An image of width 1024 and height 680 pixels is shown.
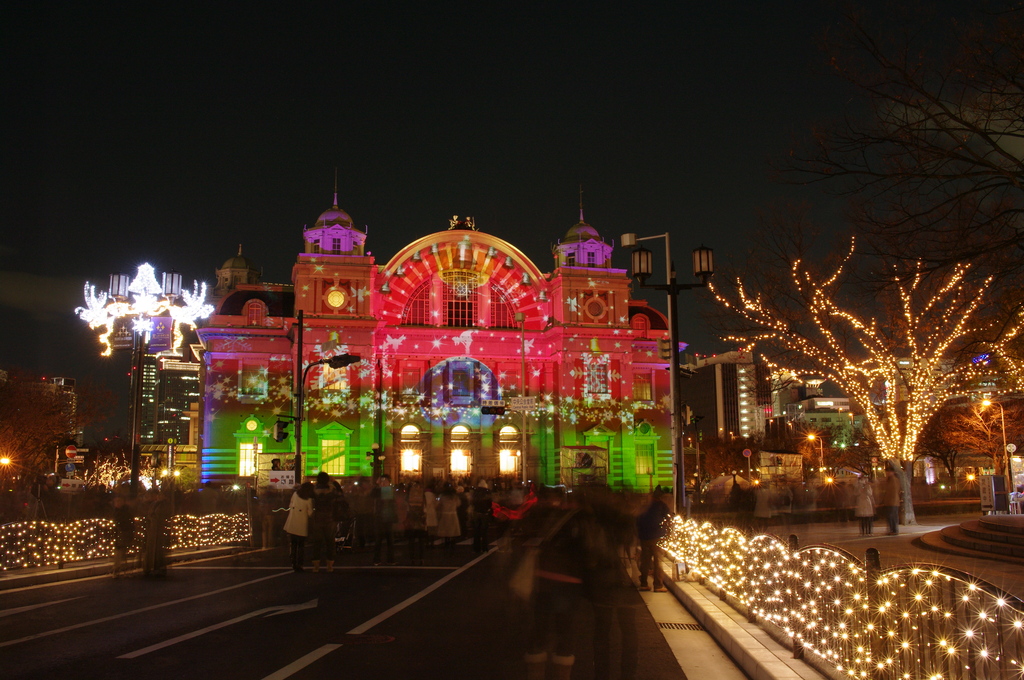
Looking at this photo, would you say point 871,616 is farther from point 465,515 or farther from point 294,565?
point 465,515

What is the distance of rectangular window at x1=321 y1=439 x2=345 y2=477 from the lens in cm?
4828

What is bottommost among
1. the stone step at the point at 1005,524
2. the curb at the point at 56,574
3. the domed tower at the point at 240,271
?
the curb at the point at 56,574

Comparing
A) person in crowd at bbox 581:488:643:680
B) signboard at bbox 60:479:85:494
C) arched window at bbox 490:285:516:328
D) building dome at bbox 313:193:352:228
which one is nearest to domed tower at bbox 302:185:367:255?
building dome at bbox 313:193:352:228

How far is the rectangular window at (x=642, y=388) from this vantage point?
180 feet

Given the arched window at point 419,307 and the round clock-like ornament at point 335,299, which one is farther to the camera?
the arched window at point 419,307

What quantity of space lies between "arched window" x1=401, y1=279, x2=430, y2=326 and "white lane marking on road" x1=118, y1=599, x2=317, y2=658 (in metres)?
40.2

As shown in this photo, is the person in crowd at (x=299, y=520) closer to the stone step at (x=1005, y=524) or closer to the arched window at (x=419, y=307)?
the stone step at (x=1005, y=524)

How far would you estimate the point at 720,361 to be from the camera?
170 meters

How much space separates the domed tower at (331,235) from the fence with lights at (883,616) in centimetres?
4494

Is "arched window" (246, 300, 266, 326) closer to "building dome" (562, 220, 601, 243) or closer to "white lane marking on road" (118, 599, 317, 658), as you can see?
"building dome" (562, 220, 601, 243)

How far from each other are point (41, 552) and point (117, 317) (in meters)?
12.2

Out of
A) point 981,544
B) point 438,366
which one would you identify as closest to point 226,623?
point 981,544

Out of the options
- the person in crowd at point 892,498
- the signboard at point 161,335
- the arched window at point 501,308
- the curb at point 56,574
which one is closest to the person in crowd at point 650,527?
the curb at point 56,574

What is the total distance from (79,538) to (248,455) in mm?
31710
